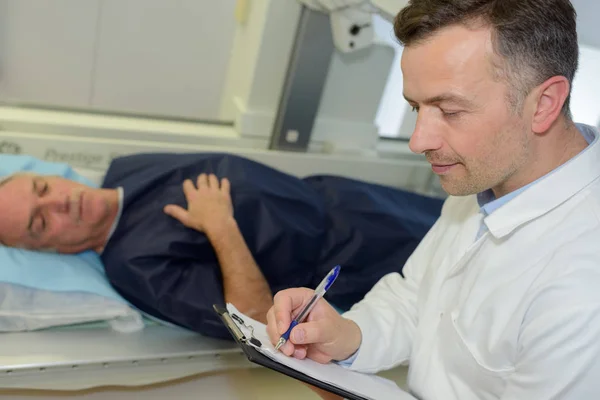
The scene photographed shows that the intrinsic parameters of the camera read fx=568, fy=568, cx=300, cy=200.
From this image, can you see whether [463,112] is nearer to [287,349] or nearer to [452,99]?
[452,99]

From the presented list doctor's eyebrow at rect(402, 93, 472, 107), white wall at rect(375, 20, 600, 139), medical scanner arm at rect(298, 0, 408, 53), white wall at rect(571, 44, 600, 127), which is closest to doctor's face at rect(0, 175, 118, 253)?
medical scanner arm at rect(298, 0, 408, 53)

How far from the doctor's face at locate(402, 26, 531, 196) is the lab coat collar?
5 centimetres

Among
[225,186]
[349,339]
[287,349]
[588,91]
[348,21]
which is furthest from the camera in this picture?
[588,91]

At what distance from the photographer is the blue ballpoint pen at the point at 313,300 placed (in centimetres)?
98

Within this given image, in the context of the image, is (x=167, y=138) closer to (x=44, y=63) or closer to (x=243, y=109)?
(x=243, y=109)

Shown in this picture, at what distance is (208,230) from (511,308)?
2.89 feet

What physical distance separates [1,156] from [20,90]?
0.49 meters

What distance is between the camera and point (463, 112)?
94 cm

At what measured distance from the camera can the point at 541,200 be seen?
0.97 metres

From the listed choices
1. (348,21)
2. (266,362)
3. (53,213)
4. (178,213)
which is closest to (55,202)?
(53,213)

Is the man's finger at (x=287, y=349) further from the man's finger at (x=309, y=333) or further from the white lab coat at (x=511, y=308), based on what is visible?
the white lab coat at (x=511, y=308)

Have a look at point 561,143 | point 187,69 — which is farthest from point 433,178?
point 561,143

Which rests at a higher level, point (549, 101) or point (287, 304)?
point (549, 101)

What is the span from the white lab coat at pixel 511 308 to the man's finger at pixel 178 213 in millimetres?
599
